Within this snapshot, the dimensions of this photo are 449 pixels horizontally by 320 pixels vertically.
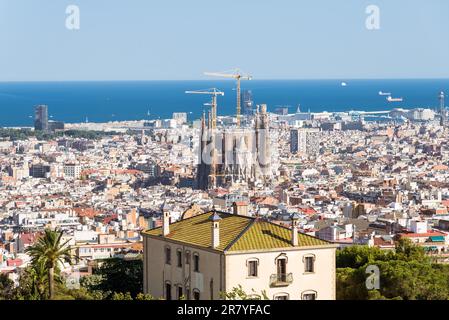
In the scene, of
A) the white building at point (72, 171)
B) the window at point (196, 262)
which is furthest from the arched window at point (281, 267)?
the white building at point (72, 171)

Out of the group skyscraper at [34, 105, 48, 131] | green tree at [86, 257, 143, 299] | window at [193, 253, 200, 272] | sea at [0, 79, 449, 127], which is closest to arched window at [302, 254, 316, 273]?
window at [193, 253, 200, 272]

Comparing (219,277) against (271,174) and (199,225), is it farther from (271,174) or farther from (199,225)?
(271,174)

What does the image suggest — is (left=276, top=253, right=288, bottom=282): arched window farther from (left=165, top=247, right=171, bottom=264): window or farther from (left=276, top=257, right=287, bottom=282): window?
(left=165, top=247, right=171, bottom=264): window

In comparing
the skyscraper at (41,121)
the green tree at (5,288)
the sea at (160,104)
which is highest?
the sea at (160,104)

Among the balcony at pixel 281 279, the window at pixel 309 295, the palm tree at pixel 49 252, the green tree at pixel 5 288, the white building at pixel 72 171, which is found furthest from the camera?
the white building at pixel 72 171

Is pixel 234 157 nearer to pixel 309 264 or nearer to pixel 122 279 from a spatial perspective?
pixel 122 279

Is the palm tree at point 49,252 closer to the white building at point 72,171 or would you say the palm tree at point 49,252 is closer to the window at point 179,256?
the window at point 179,256

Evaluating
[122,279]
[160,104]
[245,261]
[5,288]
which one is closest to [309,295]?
[245,261]
